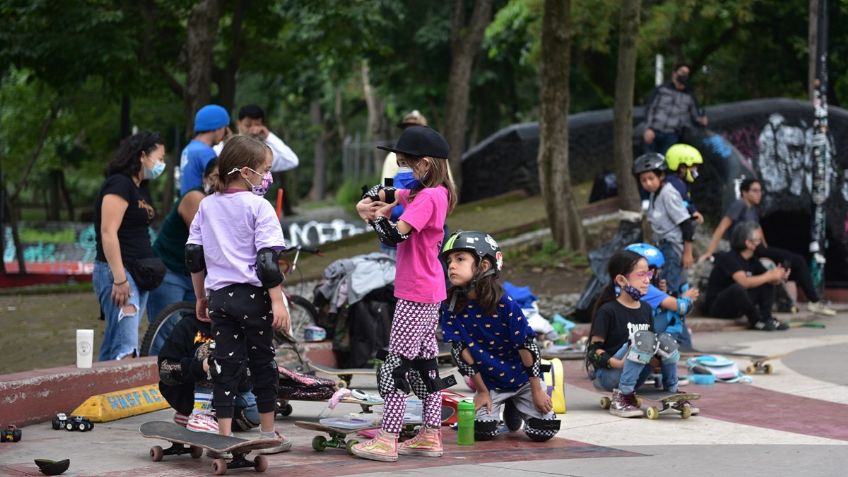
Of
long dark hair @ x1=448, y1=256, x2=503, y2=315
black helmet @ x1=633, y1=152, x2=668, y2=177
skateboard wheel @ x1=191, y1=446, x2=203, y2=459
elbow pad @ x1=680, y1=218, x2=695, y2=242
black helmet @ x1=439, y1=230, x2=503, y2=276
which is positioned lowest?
skateboard wheel @ x1=191, y1=446, x2=203, y2=459

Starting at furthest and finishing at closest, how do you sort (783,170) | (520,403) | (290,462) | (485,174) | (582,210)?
(485,174)
(582,210)
(783,170)
(520,403)
(290,462)

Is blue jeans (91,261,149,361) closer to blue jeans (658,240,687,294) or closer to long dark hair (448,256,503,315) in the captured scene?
long dark hair (448,256,503,315)

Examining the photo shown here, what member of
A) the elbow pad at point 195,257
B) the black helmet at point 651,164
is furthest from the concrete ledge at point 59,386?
the black helmet at point 651,164

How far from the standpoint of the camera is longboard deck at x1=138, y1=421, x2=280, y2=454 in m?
6.07

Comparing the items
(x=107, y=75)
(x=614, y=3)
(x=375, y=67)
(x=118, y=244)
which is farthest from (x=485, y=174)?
(x=118, y=244)

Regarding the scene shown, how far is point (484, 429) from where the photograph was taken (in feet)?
24.2

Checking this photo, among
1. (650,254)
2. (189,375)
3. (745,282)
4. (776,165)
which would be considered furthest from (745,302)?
(189,375)

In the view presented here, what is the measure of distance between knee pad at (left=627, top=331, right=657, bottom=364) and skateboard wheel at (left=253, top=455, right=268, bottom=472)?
2.89m

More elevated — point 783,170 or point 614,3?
point 614,3

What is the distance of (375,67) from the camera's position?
Result: 104 feet

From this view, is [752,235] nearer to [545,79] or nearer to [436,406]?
[545,79]

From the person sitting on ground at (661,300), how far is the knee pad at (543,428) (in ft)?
6.00

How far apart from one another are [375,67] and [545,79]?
1608cm

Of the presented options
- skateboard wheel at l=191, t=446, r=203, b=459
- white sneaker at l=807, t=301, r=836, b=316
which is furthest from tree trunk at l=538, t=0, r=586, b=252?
skateboard wheel at l=191, t=446, r=203, b=459
